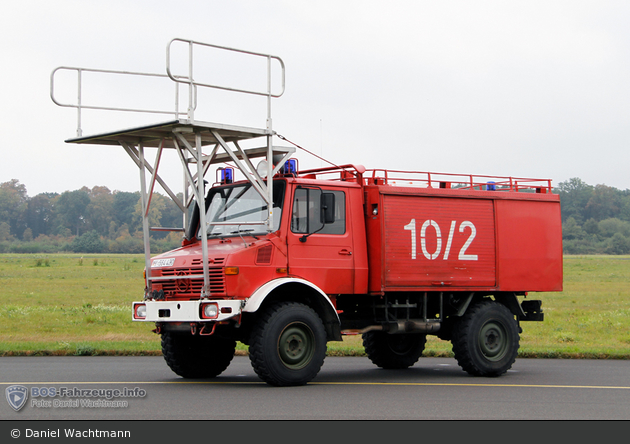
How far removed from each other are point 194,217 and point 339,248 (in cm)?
257

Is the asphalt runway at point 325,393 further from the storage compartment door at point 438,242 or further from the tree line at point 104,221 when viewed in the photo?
the tree line at point 104,221

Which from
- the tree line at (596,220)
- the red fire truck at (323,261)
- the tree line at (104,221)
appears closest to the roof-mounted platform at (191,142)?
the red fire truck at (323,261)

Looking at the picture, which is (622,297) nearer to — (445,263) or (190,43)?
(445,263)

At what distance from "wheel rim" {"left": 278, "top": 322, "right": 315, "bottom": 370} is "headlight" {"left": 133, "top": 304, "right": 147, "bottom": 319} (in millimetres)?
2229

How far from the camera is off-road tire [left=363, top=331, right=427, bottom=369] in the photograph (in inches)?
600

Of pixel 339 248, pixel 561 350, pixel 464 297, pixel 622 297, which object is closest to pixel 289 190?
pixel 339 248

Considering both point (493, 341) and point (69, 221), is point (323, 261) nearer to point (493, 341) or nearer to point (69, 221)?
point (493, 341)

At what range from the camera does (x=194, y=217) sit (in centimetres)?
1377

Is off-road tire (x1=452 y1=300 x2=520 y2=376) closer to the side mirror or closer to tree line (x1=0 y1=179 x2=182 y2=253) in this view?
the side mirror

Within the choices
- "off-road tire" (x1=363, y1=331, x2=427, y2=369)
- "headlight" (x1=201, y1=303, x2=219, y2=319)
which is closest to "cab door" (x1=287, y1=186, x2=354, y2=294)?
"headlight" (x1=201, y1=303, x2=219, y2=319)

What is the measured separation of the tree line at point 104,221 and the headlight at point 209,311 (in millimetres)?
105035

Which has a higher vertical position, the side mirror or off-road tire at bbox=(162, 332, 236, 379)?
the side mirror

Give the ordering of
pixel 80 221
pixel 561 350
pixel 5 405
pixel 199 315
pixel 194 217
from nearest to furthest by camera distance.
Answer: pixel 5 405
pixel 199 315
pixel 194 217
pixel 561 350
pixel 80 221

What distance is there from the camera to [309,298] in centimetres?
1255
